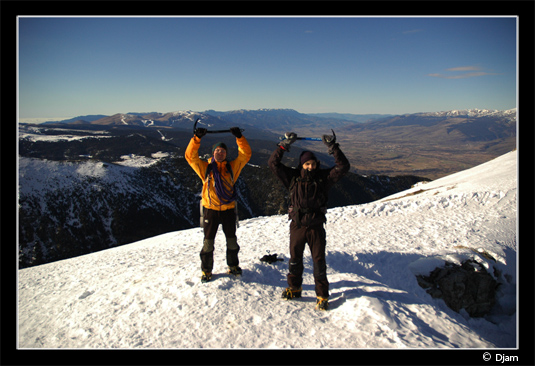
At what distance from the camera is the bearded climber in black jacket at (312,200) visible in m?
6.12

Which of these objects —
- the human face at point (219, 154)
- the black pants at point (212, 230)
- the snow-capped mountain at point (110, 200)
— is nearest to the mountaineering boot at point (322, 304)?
the black pants at point (212, 230)

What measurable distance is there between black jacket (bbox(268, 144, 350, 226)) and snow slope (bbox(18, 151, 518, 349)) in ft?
6.94

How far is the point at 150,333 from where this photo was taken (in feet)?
17.1

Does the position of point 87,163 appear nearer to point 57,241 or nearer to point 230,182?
point 57,241

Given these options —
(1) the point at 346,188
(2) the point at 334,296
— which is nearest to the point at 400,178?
(1) the point at 346,188

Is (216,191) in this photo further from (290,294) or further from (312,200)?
(290,294)

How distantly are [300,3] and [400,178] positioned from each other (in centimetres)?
9491

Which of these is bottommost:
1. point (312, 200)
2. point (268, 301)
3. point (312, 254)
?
point (268, 301)

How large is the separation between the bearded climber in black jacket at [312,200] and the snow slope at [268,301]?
2.85 ft

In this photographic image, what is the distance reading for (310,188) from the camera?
6184 mm

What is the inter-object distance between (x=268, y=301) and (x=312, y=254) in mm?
1527

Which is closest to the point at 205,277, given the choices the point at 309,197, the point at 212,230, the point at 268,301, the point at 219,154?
the point at 212,230

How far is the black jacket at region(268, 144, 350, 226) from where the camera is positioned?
6117mm

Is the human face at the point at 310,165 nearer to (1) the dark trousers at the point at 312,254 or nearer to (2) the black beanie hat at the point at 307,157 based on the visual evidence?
(2) the black beanie hat at the point at 307,157
